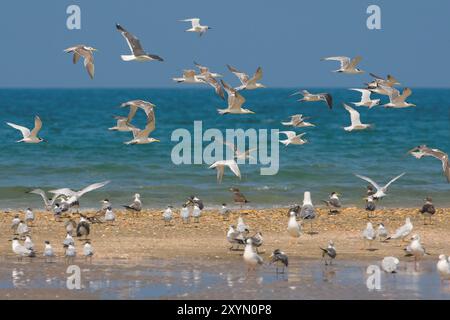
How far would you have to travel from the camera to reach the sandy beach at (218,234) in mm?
19672

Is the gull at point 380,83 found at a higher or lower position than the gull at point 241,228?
higher

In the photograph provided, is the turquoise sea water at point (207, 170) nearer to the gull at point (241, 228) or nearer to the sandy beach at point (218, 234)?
the sandy beach at point (218, 234)

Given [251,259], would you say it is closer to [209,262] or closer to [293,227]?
[209,262]

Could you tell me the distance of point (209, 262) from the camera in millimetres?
18562

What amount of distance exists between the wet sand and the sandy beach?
0.06 ft

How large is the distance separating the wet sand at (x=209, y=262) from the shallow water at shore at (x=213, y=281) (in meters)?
0.02

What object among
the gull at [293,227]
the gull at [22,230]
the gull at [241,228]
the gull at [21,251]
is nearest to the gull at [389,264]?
the gull at [293,227]

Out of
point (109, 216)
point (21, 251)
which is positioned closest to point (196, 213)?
point (109, 216)

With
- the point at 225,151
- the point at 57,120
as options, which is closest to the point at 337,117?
the point at 57,120

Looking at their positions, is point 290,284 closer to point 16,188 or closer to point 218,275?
point 218,275

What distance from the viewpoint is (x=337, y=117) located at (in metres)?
82.1

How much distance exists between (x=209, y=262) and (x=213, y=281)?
5.97ft

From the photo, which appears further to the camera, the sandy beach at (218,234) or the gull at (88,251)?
the sandy beach at (218,234)

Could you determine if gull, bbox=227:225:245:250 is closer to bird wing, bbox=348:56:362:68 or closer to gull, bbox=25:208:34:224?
gull, bbox=25:208:34:224
